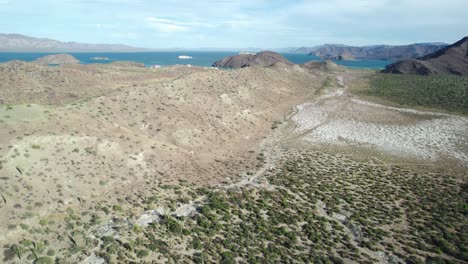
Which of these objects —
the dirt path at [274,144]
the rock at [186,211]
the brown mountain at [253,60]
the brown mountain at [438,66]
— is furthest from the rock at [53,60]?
the brown mountain at [438,66]

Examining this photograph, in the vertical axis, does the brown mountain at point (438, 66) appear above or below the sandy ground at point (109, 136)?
above

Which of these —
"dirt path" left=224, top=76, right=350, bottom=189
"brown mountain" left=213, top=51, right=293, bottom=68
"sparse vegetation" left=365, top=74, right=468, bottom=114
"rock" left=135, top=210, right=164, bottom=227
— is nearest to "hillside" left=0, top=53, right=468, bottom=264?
"rock" left=135, top=210, right=164, bottom=227

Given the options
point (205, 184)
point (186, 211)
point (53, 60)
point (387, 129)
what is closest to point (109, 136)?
point (205, 184)

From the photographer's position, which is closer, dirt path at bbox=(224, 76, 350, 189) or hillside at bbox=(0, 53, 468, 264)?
hillside at bbox=(0, 53, 468, 264)

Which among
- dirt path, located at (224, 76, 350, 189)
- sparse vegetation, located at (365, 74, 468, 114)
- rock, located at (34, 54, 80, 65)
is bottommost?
dirt path, located at (224, 76, 350, 189)

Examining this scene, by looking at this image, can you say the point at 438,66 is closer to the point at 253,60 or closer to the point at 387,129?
the point at 253,60

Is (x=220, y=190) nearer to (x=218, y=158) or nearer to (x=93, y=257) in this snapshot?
(x=218, y=158)

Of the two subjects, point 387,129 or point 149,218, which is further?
point 387,129

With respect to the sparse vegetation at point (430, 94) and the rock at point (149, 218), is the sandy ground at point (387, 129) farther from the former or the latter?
the rock at point (149, 218)

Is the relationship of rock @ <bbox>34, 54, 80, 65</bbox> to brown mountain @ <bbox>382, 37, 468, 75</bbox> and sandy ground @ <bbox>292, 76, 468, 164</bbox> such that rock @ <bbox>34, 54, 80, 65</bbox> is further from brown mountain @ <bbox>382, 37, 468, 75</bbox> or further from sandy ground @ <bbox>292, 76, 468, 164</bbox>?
brown mountain @ <bbox>382, 37, 468, 75</bbox>

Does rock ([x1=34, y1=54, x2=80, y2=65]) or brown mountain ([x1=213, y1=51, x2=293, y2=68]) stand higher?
brown mountain ([x1=213, y1=51, x2=293, y2=68])

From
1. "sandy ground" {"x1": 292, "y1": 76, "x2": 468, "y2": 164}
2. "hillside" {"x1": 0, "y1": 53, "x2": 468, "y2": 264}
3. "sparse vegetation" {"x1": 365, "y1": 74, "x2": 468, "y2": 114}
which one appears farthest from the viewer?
"sparse vegetation" {"x1": 365, "y1": 74, "x2": 468, "y2": 114}

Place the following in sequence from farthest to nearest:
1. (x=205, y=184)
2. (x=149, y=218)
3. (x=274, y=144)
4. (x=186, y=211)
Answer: (x=274, y=144) < (x=205, y=184) < (x=186, y=211) < (x=149, y=218)
